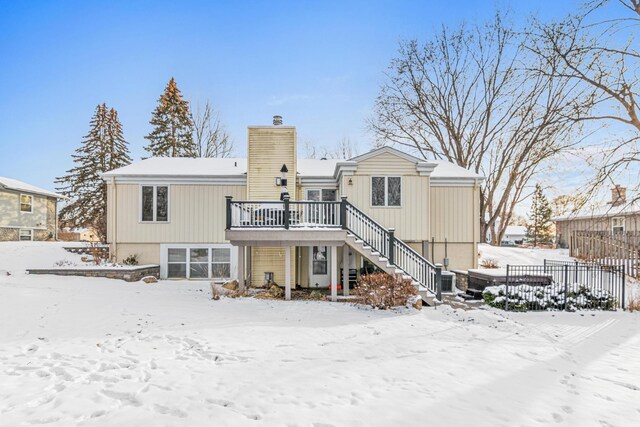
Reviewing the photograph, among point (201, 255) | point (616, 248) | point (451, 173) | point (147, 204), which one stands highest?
point (451, 173)

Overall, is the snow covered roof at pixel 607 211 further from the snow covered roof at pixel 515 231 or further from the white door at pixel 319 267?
the snow covered roof at pixel 515 231

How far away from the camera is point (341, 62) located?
15.7 m

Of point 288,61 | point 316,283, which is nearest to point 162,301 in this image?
point 316,283

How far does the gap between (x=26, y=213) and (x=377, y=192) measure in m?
24.9

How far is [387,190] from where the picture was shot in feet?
39.8

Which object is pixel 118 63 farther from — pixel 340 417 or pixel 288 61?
pixel 340 417

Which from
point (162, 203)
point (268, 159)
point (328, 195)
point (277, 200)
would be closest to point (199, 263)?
point (162, 203)

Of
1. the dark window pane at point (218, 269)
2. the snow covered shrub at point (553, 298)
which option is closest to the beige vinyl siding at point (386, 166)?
the snow covered shrub at point (553, 298)

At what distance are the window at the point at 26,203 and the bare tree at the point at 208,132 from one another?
11.9 meters

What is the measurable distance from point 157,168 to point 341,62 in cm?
965

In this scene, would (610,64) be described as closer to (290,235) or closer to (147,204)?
(290,235)

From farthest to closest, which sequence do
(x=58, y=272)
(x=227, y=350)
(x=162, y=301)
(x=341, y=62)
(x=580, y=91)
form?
(x=580, y=91), (x=341, y=62), (x=58, y=272), (x=162, y=301), (x=227, y=350)

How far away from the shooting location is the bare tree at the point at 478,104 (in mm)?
21641

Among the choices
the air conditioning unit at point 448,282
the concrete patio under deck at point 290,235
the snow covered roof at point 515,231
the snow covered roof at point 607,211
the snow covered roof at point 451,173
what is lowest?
the snow covered roof at point 515,231
